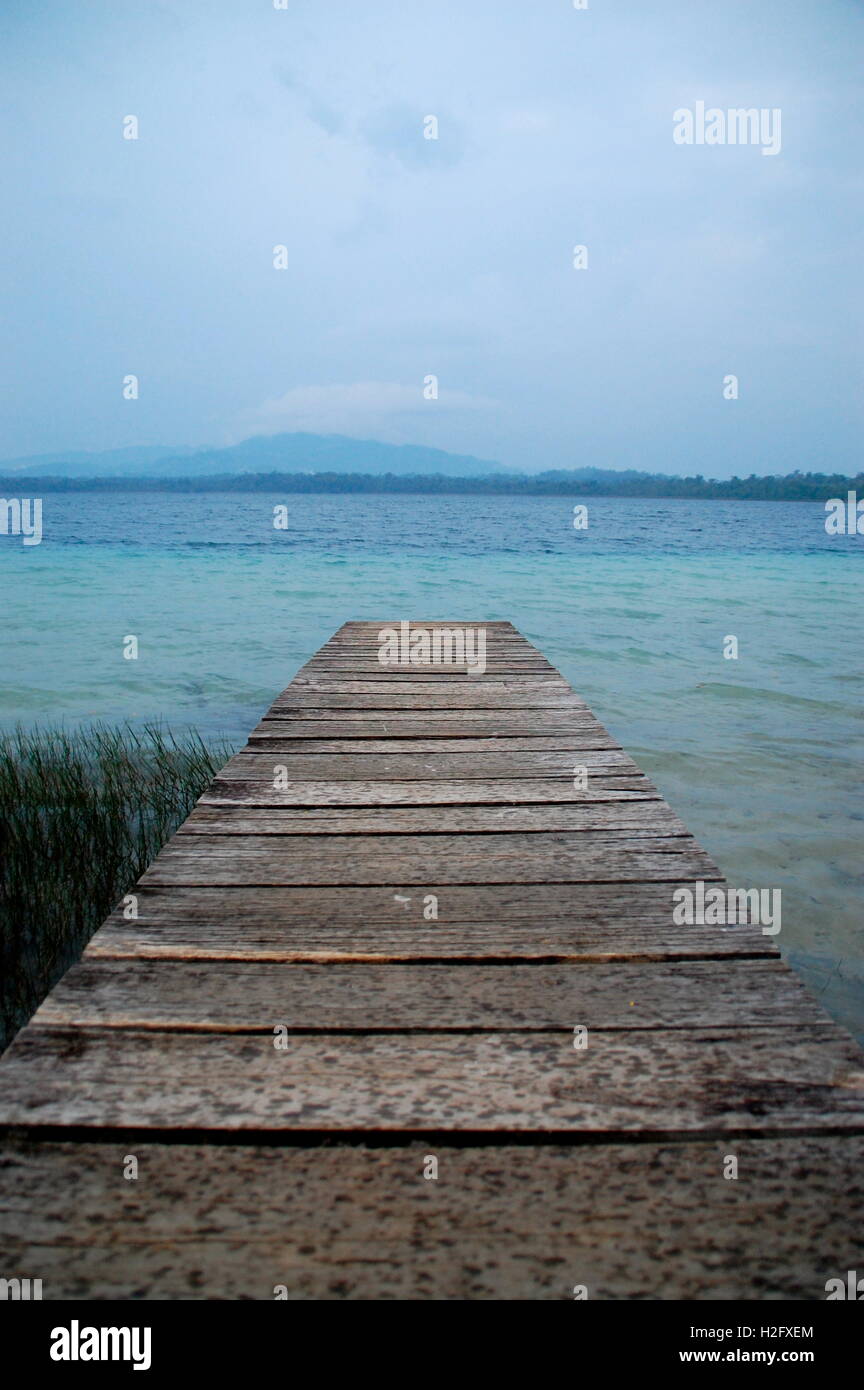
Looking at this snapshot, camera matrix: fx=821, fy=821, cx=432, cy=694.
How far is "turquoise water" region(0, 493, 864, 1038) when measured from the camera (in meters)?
5.06

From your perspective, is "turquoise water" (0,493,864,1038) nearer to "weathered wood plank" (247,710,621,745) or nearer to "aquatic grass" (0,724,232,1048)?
"weathered wood plank" (247,710,621,745)

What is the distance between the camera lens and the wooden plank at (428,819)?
2.45m

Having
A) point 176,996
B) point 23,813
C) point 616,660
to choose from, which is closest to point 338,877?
point 176,996

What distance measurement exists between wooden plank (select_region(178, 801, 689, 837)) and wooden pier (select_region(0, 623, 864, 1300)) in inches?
6.6

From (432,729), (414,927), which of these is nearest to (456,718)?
(432,729)

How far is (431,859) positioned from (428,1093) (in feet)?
3.28

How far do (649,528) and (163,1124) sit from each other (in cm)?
4489

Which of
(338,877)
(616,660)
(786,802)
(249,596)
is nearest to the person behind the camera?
(338,877)

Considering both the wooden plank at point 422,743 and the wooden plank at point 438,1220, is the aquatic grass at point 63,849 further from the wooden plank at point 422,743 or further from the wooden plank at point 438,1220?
the wooden plank at point 438,1220

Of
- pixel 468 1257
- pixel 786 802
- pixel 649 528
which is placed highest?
pixel 649 528

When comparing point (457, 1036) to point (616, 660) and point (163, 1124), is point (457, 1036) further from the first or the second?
point (616, 660)

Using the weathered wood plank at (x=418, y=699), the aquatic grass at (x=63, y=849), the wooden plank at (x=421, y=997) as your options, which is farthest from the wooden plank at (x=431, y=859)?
the weathered wood plank at (x=418, y=699)

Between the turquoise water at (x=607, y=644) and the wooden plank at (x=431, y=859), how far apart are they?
160 cm

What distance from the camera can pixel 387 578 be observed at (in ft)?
67.7
